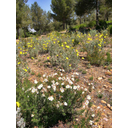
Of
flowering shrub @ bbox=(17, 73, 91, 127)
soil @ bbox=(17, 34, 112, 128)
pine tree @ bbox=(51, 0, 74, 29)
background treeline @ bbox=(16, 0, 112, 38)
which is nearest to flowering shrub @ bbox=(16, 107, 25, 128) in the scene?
flowering shrub @ bbox=(17, 73, 91, 127)

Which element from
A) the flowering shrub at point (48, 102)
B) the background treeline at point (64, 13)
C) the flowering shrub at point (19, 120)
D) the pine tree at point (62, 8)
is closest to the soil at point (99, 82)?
the flowering shrub at point (48, 102)

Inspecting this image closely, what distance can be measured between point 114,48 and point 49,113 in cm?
141

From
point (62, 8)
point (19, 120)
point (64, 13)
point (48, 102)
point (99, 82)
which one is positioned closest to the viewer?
point (19, 120)

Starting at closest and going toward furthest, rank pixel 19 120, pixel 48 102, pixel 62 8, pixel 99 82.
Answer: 1. pixel 19 120
2. pixel 48 102
3. pixel 99 82
4. pixel 62 8

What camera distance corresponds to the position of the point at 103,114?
1.99 m

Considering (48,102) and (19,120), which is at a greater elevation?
(48,102)

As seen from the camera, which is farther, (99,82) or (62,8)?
(62,8)

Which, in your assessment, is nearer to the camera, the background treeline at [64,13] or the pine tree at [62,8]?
the background treeline at [64,13]

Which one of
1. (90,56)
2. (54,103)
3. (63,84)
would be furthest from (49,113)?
(90,56)

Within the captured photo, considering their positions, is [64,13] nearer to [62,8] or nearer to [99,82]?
[62,8]

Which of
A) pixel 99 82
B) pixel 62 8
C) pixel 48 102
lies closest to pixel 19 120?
pixel 48 102

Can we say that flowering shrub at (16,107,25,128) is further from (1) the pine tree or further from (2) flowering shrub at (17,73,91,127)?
(1) the pine tree

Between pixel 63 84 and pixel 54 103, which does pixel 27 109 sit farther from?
pixel 63 84

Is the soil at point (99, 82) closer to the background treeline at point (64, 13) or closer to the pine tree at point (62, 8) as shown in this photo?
the background treeline at point (64, 13)
